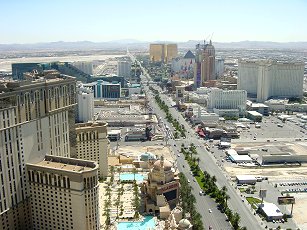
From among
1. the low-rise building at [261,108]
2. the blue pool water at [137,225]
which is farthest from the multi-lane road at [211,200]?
the low-rise building at [261,108]

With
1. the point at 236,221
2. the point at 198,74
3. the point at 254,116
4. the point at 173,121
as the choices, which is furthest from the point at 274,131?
the point at 198,74

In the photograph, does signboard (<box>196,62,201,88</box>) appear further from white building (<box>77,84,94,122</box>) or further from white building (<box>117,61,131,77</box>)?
white building (<box>77,84,94,122</box>)

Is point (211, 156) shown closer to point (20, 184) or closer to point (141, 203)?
point (141, 203)

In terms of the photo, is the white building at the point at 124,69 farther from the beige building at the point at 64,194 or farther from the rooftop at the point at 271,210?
the beige building at the point at 64,194

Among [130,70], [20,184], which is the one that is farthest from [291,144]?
[130,70]

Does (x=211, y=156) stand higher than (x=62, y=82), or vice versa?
(x=62, y=82)

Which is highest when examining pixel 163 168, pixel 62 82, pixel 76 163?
pixel 62 82

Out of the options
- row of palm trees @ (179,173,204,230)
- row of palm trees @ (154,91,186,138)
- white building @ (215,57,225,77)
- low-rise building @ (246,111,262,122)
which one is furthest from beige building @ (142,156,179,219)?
white building @ (215,57,225,77)
